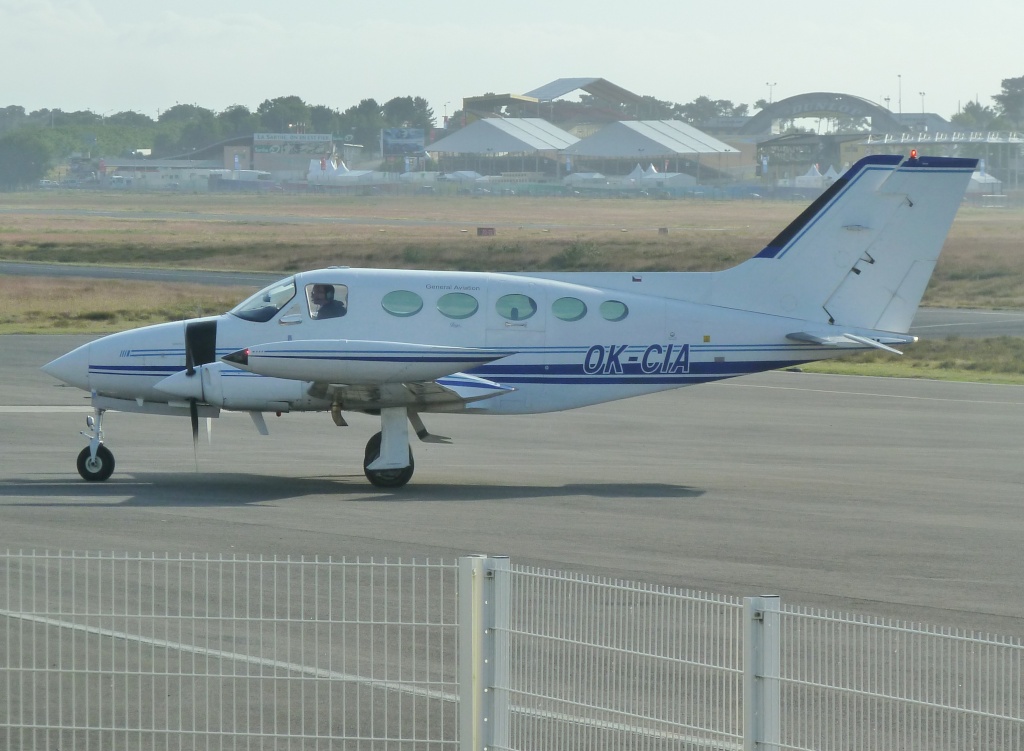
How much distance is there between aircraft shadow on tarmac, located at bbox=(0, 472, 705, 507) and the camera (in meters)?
Result: 16.4

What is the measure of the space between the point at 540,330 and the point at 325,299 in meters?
2.87

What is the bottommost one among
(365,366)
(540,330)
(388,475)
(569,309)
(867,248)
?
(388,475)

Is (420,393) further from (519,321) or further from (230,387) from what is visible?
(230,387)

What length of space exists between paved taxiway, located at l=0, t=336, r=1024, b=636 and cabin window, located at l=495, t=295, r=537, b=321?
7.43 feet

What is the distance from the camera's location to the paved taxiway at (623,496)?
42.5ft

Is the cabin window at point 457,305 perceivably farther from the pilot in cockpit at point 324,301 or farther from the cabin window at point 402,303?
the pilot in cockpit at point 324,301

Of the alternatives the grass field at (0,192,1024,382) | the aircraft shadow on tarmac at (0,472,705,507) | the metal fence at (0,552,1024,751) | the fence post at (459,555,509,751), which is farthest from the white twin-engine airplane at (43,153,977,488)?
the fence post at (459,555,509,751)

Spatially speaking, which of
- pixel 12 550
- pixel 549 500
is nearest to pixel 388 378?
pixel 549 500

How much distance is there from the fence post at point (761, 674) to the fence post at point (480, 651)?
3.81ft

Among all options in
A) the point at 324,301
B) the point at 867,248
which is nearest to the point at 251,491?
the point at 324,301

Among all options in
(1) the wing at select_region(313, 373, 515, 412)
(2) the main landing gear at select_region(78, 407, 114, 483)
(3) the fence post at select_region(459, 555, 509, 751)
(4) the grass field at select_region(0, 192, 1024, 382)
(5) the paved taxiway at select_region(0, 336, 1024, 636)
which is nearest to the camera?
(3) the fence post at select_region(459, 555, 509, 751)

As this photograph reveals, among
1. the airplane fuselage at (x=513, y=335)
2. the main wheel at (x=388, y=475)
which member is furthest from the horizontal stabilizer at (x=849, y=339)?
the main wheel at (x=388, y=475)

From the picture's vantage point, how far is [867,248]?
19109 mm

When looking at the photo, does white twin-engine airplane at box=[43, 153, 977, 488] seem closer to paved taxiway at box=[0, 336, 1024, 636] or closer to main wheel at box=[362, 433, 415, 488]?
main wheel at box=[362, 433, 415, 488]
